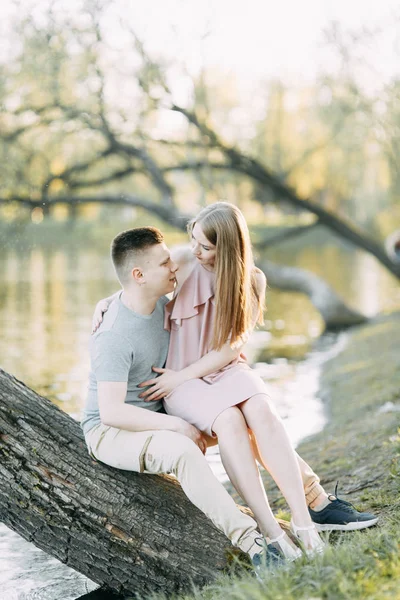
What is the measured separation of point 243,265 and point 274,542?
123 centimetres

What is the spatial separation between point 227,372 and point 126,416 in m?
0.53

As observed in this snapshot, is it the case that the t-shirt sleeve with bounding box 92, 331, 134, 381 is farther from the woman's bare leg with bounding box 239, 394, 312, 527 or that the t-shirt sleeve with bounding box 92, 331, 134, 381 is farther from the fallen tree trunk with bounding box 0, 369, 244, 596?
the woman's bare leg with bounding box 239, 394, 312, 527

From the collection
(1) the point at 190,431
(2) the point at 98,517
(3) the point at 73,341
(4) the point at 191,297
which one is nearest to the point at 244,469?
(1) the point at 190,431

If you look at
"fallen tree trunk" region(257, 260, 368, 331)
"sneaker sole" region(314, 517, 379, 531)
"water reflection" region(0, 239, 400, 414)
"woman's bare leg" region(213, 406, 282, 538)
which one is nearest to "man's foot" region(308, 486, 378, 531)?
"sneaker sole" region(314, 517, 379, 531)

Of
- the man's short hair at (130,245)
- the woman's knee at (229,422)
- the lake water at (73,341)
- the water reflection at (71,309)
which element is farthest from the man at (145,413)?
the water reflection at (71,309)

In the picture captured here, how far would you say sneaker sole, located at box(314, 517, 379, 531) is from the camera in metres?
3.60

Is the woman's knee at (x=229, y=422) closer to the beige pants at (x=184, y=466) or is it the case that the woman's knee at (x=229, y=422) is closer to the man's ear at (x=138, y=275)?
the beige pants at (x=184, y=466)

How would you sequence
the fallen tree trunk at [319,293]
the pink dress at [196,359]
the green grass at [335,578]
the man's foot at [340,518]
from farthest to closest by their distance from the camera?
the fallen tree trunk at [319,293], the man's foot at [340,518], the pink dress at [196,359], the green grass at [335,578]

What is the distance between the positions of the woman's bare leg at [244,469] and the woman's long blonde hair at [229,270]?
0.43m

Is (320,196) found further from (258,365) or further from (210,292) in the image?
Result: (210,292)

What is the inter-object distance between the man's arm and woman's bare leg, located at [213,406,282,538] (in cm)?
16

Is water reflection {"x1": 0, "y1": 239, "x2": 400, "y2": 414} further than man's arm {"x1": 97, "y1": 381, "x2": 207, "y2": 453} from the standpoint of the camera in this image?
Yes

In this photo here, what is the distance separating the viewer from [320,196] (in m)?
35.6

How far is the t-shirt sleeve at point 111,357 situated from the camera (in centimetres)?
344
